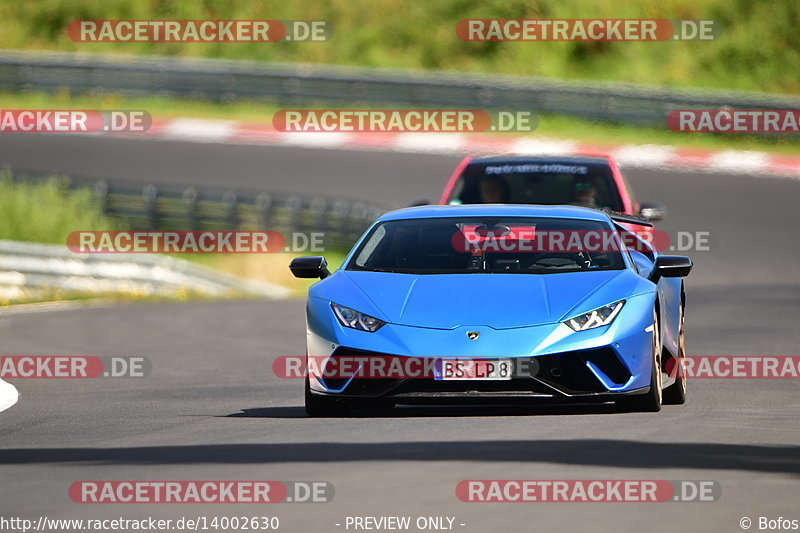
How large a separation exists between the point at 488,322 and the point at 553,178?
6.31 m

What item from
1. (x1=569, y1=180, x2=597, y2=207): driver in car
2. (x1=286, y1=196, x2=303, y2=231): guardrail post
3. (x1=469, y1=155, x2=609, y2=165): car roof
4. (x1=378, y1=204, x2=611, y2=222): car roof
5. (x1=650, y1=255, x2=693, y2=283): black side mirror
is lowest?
(x1=650, y1=255, x2=693, y2=283): black side mirror

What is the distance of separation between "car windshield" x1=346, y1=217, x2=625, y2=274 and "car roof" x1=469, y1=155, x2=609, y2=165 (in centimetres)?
482

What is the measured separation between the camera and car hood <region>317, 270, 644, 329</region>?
28.9ft

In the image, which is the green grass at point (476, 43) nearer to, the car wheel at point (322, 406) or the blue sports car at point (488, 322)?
the blue sports car at point (488, 322)

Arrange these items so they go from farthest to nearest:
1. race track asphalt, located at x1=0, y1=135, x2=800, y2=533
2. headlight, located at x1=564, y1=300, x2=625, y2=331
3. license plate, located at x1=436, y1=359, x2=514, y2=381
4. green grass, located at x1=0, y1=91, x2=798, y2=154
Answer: green grass, located at x1=0, y1=91, x2=798, y2=154 < headlight, located at x1=564, y1=300, x2=625, y2=331 < license plate, located at x1=436, y1=359, x2=514, y2=381 < race track asphalt, located at x1=0, y1=135, x2=800, y2=533

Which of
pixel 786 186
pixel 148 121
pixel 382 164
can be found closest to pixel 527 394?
pixel 786 186

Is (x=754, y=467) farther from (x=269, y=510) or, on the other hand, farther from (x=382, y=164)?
(x=382, y=164)

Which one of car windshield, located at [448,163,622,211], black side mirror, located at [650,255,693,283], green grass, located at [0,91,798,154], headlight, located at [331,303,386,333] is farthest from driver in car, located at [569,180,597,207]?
green grass, located at [0,91,798,154]

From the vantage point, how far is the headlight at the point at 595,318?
8781 mm

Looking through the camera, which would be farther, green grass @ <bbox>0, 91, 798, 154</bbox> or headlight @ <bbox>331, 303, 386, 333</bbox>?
green grass @ <bbox>0, 91, 798, 154</bbox>

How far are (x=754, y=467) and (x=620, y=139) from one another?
2369 centimetres

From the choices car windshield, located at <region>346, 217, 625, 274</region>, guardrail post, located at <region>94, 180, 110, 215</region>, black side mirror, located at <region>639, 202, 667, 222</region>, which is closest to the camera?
car windshield, located at <region>346, 217, 625, 274</region>

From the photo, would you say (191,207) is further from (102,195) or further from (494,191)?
(494,191)

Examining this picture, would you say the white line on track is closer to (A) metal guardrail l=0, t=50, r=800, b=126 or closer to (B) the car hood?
(B) the car hood
